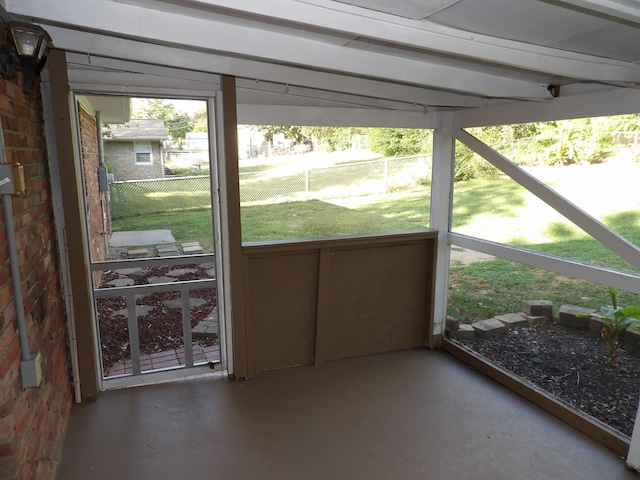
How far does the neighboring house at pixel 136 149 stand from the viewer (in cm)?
321

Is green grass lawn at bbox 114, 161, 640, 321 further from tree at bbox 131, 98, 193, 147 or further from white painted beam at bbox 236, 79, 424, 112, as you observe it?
white painted beam at bbox 236, 79, 424, 112

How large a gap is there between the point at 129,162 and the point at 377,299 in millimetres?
2424

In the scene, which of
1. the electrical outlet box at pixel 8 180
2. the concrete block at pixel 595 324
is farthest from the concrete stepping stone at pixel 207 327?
the concrete block at pixel 595 324

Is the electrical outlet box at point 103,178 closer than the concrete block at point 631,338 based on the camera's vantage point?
No

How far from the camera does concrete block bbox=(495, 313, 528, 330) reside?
3.74 m

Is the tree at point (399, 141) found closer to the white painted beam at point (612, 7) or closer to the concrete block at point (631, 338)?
the concrete block at point (631, 338)

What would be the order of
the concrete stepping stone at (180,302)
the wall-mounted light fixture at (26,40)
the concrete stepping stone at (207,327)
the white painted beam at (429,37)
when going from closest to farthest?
the white painted beam at (429,37)
the wall-mounted light fixture at (26,40)
the concrete stepping stone at (180,302)
the concrete stepping stone at (207,327)

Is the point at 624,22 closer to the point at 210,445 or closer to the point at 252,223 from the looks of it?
the point at 252,223

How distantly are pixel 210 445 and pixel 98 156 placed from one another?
2.18m

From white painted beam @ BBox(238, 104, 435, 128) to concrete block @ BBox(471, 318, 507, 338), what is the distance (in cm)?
187

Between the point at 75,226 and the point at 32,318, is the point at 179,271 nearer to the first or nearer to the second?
the point at 75,226

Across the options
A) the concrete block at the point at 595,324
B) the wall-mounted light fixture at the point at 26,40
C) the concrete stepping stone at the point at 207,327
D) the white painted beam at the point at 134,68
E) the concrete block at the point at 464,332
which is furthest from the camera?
the concrete block at the point at 464,332

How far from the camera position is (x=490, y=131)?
370 centimetres

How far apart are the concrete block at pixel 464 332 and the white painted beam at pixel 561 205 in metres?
1.53
